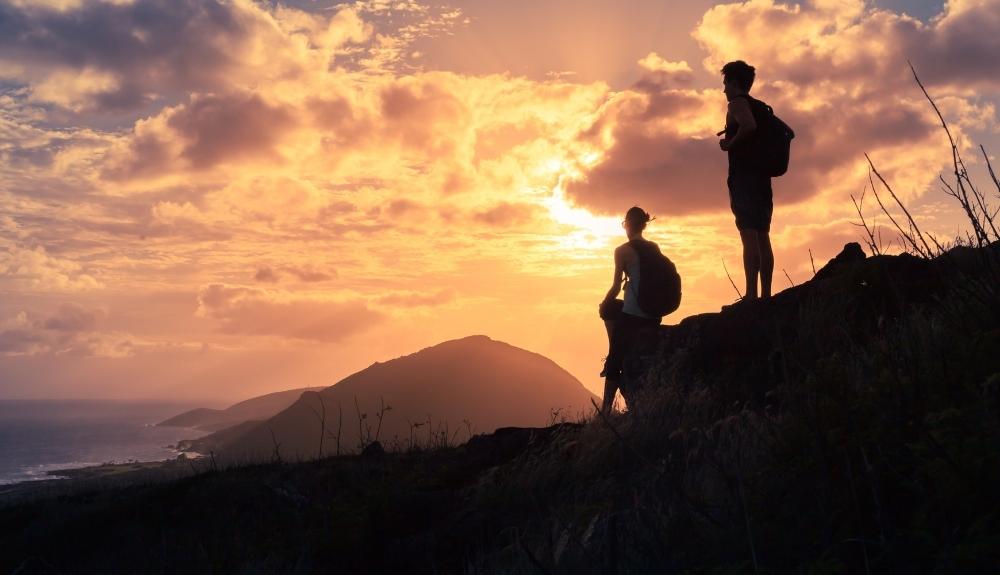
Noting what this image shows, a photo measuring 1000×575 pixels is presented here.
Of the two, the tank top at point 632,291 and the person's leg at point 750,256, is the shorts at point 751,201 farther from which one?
the tank top at point 632,291

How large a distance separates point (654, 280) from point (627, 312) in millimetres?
538

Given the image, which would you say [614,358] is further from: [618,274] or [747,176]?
[747,176]

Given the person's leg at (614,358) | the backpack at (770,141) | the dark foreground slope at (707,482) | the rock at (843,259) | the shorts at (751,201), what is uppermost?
the backpack at (770,141)

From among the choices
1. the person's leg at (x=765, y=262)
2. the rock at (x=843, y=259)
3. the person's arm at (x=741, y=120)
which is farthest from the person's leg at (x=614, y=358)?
the person's arm at (x=741, y=120)

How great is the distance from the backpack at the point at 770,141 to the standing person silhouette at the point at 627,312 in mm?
1849

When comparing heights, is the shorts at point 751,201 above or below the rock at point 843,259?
above

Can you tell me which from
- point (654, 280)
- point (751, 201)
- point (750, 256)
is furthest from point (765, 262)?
point (654, 280)

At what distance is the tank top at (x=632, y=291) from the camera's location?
971 cm

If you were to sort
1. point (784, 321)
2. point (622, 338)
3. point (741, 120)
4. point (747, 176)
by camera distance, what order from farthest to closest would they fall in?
point (622, 338), point (747, 176), point (741, 120), point (784, 321)

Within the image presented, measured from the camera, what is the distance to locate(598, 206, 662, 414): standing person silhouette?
977cm

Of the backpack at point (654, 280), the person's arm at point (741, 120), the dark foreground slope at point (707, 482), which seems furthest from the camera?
the backpack at point (654, 280)

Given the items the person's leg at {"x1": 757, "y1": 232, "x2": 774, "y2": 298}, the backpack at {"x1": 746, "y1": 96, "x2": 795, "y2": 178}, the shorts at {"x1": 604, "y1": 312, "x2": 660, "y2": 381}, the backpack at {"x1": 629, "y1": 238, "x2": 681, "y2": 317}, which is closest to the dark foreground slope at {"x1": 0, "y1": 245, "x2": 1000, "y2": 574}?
the person's leg at {"x1": 757, "y1": 232, "x2": 774, "y2": 298}

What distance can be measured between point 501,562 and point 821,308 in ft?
14.0

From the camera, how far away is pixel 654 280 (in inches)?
382
